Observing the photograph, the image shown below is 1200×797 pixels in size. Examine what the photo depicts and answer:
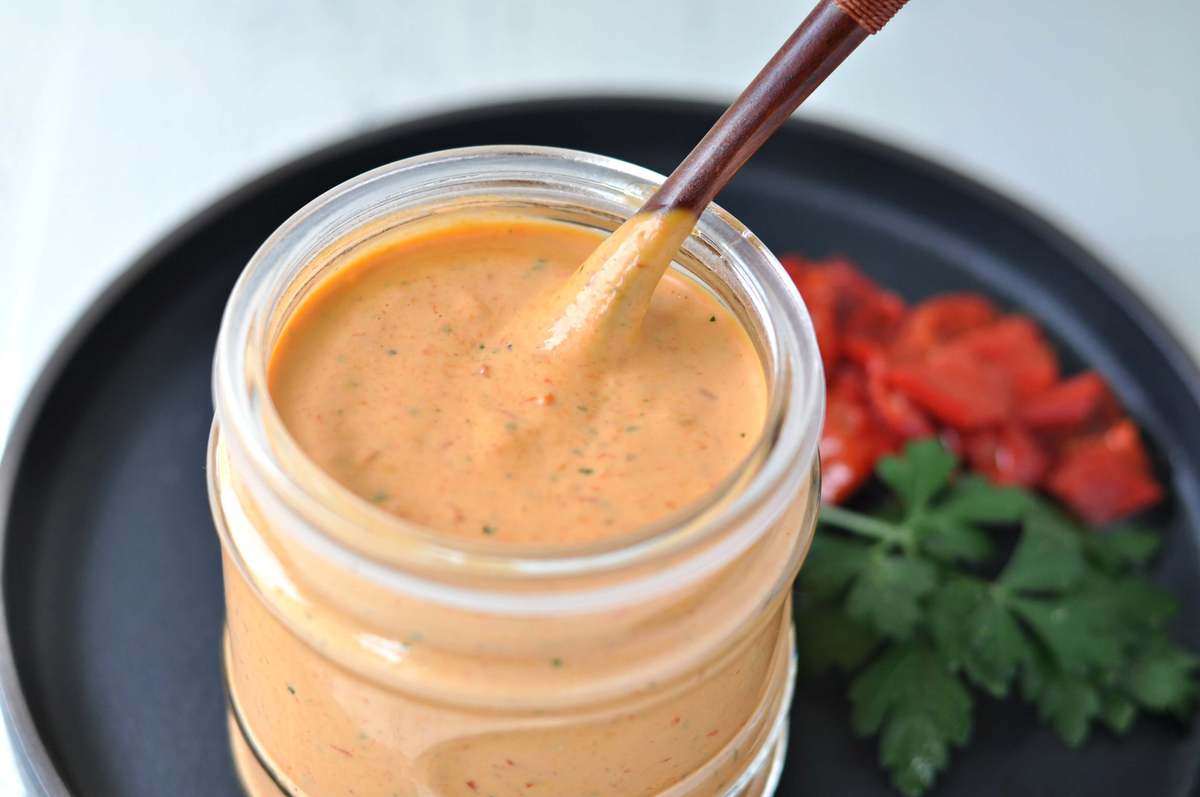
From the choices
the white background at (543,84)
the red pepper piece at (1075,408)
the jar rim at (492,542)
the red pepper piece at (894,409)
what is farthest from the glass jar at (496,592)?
the white background at (543,84)

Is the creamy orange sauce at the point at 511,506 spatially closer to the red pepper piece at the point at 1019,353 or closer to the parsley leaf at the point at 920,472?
the parsley leaf at the point at 920,472

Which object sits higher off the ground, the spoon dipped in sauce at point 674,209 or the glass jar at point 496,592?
the spoon dipped in sauce at point 674,209

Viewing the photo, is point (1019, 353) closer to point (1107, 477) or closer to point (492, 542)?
point (1107, 477)

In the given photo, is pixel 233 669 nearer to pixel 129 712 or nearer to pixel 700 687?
pixel 129 712


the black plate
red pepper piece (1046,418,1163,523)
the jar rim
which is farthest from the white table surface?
the jar rim

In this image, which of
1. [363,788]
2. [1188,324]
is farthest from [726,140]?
[1188,324]

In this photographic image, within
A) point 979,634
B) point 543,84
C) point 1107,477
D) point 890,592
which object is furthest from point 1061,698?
point 543,84
